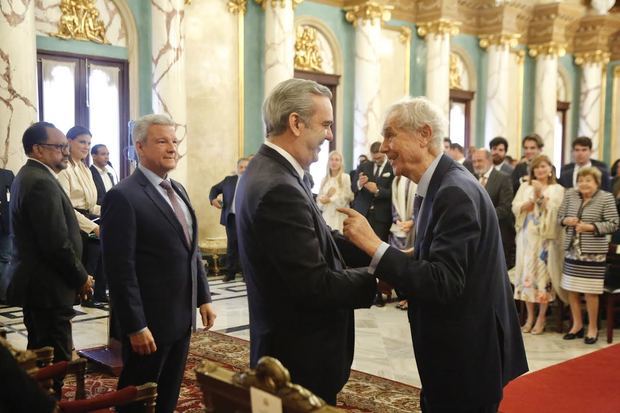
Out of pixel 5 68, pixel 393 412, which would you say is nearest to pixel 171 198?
pixel 393 412

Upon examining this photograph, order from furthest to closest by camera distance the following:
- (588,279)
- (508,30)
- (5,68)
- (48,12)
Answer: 1. (508,30)
2. (48,12)
3. (5,68)
4. (588,279)

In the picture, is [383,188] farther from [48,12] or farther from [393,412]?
[48,12]

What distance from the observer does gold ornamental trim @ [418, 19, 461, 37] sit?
1241 cm

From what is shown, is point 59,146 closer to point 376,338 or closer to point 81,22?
point 376,338

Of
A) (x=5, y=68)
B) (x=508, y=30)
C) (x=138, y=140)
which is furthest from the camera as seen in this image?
(x=508, y=30)

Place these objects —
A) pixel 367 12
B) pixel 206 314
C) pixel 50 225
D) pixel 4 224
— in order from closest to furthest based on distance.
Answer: pixel 206 314, pixel 50 225, pixel 4 224, pixel 367 12

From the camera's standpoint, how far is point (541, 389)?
4.01 metres

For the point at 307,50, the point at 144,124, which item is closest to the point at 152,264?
the point at 144,124

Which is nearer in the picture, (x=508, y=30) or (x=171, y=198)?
(x=171, y=198)

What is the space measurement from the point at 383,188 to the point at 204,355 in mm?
3041

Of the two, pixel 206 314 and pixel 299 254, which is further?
pixel 206 314

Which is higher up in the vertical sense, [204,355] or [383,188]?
[383,188]

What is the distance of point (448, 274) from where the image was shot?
2.00m

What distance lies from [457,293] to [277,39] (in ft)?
28.0
